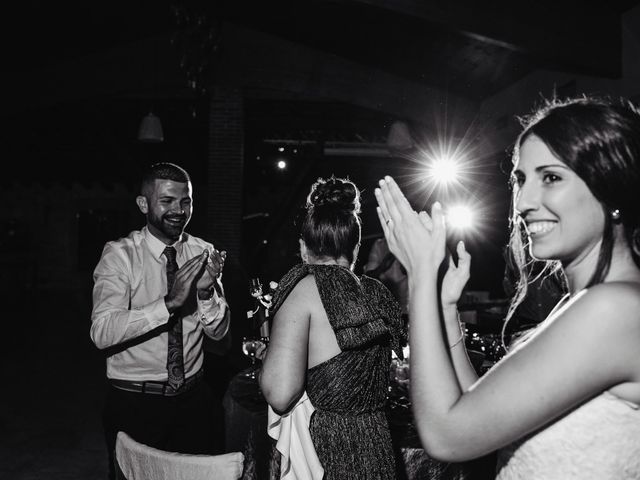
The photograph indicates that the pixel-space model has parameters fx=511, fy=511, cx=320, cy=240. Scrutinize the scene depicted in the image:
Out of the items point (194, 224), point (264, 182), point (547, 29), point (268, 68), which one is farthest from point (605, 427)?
point (194, 224)

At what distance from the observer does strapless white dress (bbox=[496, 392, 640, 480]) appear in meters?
0.88

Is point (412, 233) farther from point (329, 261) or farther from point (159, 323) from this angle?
point (159, 323)

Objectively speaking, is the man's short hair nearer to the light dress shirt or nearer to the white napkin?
the light dress shirt

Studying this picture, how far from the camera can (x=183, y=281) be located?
86.7 inches

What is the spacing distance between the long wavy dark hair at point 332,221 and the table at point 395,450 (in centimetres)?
74

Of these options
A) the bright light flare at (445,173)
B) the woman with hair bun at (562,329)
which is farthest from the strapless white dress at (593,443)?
the bright light flare at (445,173)

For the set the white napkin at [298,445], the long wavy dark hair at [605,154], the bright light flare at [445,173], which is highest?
the bright light flare at [445,173]

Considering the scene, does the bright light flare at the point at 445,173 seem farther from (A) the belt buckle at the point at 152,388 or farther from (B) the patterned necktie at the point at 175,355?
(A) the belt buckle at the point at 152,388

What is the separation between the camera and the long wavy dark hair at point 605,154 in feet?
2.95

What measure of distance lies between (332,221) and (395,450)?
2.96 feet

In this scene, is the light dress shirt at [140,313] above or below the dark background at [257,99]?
below

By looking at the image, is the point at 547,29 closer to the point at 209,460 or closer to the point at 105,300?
the point at 105,300

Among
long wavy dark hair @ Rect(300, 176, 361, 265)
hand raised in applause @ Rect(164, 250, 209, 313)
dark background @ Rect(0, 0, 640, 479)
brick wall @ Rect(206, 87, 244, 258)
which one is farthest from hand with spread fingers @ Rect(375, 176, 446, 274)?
brick wall @ Rect(206, 87, 244, 258)

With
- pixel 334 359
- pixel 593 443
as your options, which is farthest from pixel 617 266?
pixel 334 359
